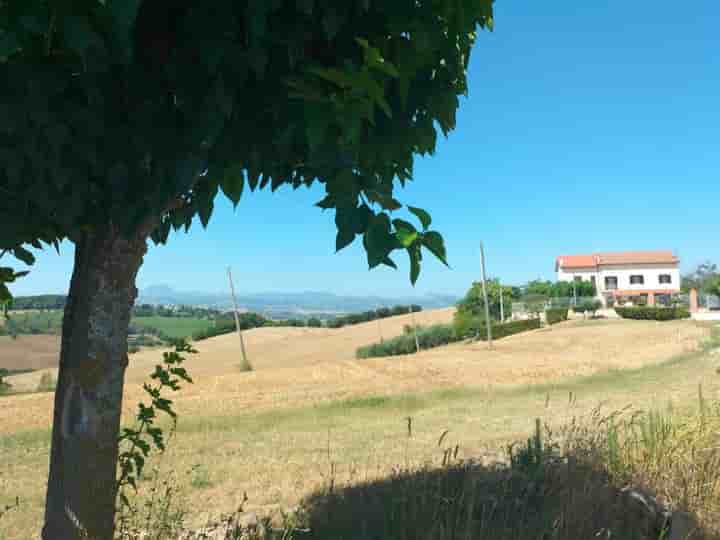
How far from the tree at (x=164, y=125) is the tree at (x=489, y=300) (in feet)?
157

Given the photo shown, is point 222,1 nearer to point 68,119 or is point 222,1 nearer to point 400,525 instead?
point 68,119

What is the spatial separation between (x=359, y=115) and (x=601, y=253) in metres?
93.8

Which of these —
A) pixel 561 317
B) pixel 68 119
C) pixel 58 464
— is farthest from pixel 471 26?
pixel 561 317

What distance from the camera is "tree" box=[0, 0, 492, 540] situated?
1636mm

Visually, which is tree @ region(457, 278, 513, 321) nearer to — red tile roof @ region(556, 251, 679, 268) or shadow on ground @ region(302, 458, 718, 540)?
red tile roof @ region(556, 251, 679, 268)

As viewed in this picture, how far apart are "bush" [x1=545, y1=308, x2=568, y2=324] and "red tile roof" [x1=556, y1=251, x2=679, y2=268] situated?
35942 mm

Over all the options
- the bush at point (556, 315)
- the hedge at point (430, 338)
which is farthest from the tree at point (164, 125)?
the bush at point (556, 315)

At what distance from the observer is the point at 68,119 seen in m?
1.77

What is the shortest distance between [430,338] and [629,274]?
51.7 metres

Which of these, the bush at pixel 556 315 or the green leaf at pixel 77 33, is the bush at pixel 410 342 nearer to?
the bush at pixel 556 315

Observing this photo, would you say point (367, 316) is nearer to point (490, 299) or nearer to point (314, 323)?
point (314, 323)

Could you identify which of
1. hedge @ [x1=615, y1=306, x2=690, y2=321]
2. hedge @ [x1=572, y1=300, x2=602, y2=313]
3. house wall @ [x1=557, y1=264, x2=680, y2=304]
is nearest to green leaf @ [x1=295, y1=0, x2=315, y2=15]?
hedge @ [x1=615, y1=306, x2=690, y2=321]

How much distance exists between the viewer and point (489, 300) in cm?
5888

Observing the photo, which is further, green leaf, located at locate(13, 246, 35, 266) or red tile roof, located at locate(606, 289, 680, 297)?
red tile roof, located at locate(606, 289, 680, 297)
